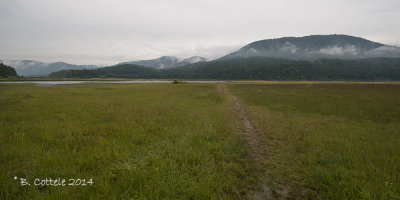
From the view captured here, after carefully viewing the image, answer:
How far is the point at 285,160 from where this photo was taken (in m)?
6.05

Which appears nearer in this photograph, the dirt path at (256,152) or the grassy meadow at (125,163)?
the grassy meadow at (125,163)

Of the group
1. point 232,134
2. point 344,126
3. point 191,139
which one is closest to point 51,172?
point 191,139

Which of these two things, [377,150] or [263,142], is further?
[263,142]

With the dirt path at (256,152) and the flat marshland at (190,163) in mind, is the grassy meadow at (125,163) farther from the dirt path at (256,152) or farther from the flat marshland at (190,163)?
the dirt path at (256,152)

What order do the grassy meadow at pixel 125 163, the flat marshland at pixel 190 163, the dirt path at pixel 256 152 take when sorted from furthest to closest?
the dirt path at pixel 256 152 → the flat marshland at pixel 190 163 → the grassy meadow at pixel 125 163

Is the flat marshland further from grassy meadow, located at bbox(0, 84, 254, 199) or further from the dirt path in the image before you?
the dirt path

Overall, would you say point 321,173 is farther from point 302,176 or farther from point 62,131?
→ point 62,131

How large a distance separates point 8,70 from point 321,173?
196723mm

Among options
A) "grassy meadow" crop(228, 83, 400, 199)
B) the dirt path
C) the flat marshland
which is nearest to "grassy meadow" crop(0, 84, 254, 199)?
the flat marshland

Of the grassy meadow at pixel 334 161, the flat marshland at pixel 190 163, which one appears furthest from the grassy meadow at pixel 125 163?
the grassy meadow at pixel 334 161

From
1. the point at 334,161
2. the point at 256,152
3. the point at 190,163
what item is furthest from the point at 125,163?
the point at 334,161

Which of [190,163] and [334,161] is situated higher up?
[190,163]

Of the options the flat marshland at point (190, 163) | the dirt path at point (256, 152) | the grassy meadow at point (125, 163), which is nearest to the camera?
the grassy meadow at point (125, 163)

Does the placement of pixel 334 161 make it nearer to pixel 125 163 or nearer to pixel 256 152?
pixel 256 152
